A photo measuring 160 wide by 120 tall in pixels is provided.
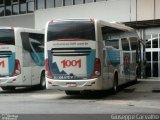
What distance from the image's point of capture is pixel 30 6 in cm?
4462

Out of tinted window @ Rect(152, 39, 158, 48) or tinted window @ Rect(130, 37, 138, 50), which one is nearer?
tinted window @ Rect(130, 37, 138, 50)

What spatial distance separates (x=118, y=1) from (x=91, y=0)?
287cm

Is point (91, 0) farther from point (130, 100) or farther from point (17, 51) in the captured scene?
point (130, 100)

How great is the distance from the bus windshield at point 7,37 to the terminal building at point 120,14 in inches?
518

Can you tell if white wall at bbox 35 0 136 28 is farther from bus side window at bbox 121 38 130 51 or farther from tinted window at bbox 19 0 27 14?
bus side window at bbox 121 38 130 51

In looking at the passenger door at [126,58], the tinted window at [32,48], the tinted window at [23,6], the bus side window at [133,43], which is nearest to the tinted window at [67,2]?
the tinted window at [23,6]

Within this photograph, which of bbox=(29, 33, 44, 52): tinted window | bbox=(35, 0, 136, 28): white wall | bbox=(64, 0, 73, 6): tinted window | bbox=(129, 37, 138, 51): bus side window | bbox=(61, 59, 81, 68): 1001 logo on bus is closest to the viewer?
bbox=(61, 59, 81, 68): 1001 logo on bus

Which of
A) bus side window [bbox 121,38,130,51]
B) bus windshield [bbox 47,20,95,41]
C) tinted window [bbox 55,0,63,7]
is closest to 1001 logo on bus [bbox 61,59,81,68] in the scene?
bus windshield [bbox 47,20,95,41]

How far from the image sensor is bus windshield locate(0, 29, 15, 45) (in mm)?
24141

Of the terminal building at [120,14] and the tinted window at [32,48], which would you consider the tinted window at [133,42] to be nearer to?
the tinted window at [32,48]

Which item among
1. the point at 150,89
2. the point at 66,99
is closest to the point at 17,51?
the point at 66,99

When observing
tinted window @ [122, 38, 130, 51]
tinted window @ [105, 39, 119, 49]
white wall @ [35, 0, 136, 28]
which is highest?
white wall @ [35, 0, 136, 28]

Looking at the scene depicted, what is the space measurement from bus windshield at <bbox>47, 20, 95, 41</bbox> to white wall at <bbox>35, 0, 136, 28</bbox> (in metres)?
16.1

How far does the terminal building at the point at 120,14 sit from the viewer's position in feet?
116
